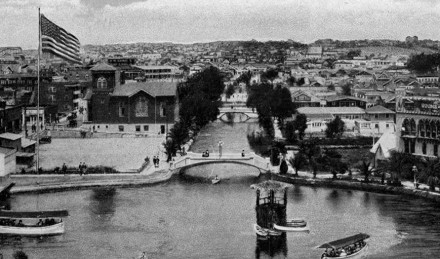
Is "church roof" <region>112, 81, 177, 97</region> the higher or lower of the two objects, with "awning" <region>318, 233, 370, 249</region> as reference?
higher

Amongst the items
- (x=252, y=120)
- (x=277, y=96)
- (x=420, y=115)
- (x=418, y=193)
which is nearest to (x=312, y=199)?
(x=418, y=193)

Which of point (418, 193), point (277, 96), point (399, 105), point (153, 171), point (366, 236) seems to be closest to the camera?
point (366, 236)

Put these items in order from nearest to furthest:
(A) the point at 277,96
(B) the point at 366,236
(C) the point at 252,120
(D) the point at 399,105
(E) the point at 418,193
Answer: (B) the point at 366,236, (E) the point at 418,193, (D) the point at 399,105, (A) the point at 277,96, (C) the point at 252,120

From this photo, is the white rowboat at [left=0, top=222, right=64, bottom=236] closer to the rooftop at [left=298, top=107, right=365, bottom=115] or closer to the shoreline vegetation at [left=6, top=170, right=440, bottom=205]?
the shoreline vegetation at [left=6, top=170, right=440, bottom=205]

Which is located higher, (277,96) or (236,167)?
(277,96)

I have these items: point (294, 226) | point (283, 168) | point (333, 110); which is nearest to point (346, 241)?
point (294, 226)

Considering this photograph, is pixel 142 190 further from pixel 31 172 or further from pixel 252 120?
pixel 252 120

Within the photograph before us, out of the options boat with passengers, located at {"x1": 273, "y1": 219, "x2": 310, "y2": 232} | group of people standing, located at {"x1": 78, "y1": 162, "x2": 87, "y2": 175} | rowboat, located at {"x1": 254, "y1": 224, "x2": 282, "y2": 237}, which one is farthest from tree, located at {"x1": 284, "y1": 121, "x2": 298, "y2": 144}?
rowboat, located at {"x1": 254, "y1": 224, "x2": 282, "y2": 237}

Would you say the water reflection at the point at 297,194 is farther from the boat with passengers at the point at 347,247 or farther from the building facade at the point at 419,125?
the boat with passengers at the point at 347,247
